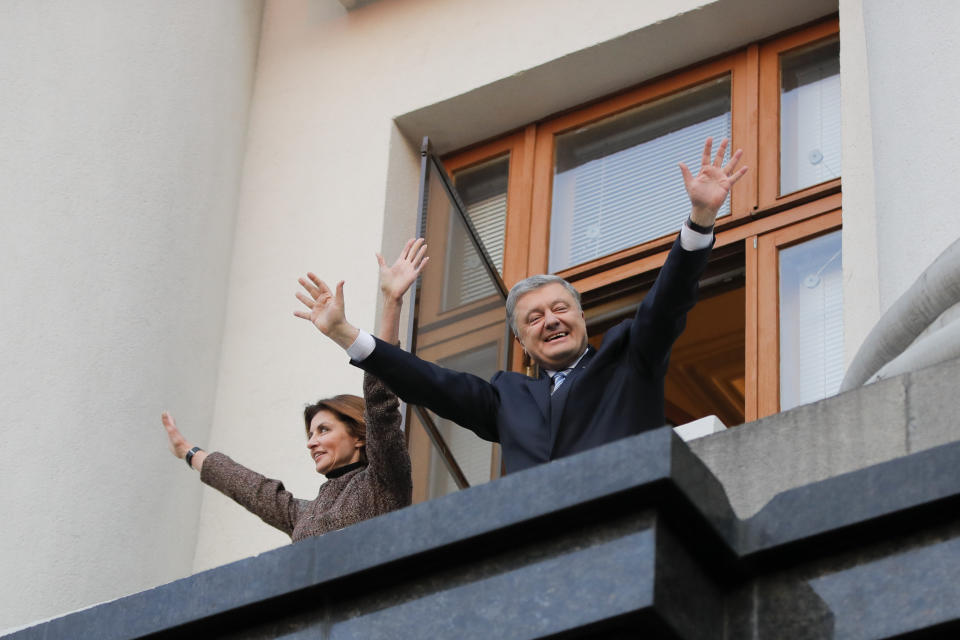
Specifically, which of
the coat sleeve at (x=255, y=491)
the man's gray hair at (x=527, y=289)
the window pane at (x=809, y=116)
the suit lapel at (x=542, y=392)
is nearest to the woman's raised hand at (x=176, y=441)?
the coat sleeve at (x=255, y=491)

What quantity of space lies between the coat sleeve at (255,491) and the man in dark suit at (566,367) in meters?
1.07

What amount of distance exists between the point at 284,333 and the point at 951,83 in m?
4.16

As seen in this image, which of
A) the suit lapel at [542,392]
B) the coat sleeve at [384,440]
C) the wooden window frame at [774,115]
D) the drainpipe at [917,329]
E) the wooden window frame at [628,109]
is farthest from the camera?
the wooden window frame at [628,109]

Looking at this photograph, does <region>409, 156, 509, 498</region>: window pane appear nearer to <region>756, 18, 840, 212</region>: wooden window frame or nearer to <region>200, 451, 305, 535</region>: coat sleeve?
<region>200, 451, 305, 535</region>: coat sleeve

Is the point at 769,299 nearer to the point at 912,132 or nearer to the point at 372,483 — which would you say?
the point at 912,132

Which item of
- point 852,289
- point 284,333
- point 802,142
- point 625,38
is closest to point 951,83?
point 852,289

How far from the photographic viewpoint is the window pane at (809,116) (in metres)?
8.19

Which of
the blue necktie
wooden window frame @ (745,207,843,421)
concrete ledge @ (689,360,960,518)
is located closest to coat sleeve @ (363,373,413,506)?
the blue necktie

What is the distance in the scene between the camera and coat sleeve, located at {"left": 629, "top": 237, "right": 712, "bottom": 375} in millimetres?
5094

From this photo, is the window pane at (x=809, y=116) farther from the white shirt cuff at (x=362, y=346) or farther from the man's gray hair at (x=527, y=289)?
the white shirt cuff at (x=362, y=346)

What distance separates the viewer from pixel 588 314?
8742mm

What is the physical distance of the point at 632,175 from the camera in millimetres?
8898

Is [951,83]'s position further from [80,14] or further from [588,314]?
[80,14]

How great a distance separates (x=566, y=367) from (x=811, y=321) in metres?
2.70
